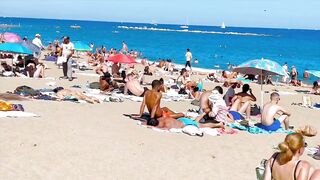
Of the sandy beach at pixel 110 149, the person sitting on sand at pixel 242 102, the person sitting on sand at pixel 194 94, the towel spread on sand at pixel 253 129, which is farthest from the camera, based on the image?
the person sitting on sand at pixel 194 94

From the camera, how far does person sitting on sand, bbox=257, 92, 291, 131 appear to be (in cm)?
992

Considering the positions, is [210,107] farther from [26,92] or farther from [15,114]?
[26,92]

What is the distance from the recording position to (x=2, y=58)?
2316 cm

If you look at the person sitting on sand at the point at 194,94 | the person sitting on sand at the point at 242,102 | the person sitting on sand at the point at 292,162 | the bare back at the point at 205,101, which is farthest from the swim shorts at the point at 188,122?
the person sitting on sand at the point at 292,162

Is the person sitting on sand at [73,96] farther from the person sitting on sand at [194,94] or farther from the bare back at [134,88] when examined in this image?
the person sitting on sand at [194,94]

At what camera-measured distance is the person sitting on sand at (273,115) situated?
32.5 feet

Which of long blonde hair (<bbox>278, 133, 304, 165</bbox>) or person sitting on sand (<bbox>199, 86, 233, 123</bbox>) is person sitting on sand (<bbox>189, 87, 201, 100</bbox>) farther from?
long blonde hair (<bbox>278, 133, 304, 165</bbox>)

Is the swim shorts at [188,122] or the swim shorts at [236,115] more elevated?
the swim shorts at [188,122]

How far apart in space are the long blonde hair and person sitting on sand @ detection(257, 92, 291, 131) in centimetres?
577

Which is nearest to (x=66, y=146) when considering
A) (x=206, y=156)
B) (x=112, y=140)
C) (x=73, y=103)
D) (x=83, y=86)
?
(x=112, y=140)

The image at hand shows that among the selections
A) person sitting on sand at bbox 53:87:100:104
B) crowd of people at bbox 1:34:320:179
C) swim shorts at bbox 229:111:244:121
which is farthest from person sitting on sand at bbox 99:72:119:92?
swim shorts at bbox 229:111:244:121

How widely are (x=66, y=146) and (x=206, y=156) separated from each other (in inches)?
87.1

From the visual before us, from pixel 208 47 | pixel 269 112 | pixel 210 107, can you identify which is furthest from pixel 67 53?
pixel 208 47

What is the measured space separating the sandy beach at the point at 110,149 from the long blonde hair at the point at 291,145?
2.69 metres
